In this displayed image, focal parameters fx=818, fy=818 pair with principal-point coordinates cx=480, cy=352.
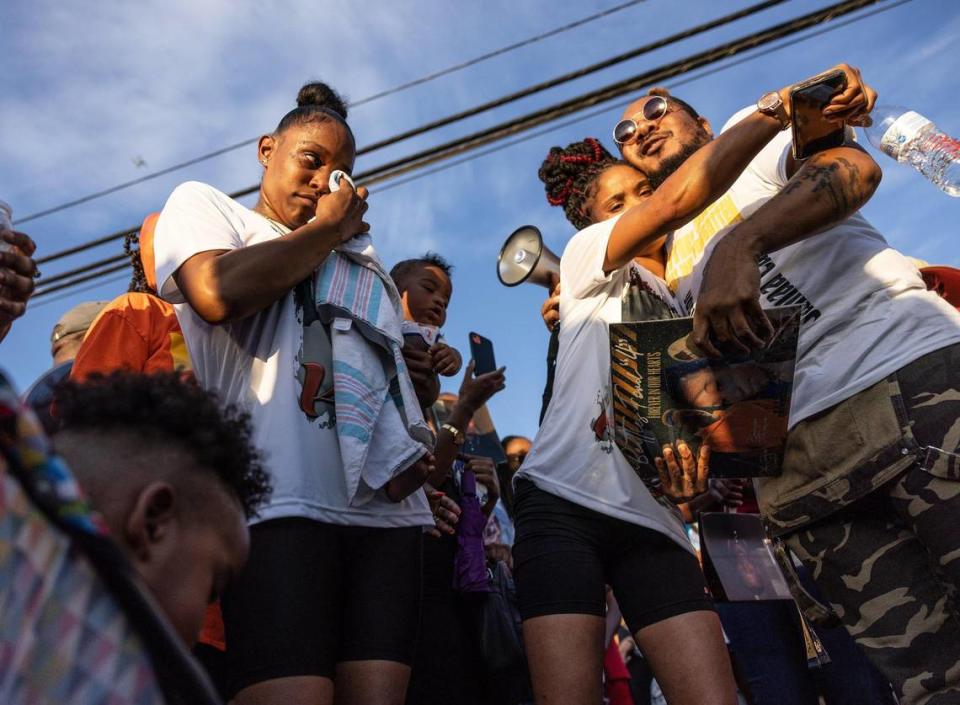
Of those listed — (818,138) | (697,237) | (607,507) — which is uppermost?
(697,237)

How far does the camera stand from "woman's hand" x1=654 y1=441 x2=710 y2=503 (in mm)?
2129

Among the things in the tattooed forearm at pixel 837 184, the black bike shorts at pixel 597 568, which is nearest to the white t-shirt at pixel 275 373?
the black bike shorts at pixel 597 568

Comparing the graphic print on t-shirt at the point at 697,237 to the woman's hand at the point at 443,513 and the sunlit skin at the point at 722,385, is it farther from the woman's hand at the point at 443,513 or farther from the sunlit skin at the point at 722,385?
the woman's hand at the point at 443,513

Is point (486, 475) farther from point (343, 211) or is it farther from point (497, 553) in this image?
point (343, 211)

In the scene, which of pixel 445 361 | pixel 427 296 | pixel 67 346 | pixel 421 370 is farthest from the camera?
pixel 427 296

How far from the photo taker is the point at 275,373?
76.7 inches

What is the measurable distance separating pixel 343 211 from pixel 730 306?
97 cm

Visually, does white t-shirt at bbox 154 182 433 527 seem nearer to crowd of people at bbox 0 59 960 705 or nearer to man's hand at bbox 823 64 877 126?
crowd of people at bbox 0 59 960 705

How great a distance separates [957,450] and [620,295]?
105 cm

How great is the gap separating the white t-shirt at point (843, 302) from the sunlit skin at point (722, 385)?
159mm

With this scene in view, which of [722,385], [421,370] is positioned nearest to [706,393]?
[722,385]

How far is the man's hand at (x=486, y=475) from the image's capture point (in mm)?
3639

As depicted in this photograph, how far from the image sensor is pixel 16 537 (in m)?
0.62

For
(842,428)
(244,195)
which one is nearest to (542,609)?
(842,428)
